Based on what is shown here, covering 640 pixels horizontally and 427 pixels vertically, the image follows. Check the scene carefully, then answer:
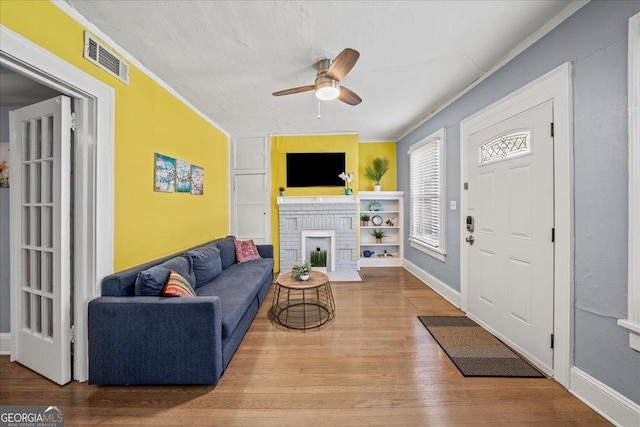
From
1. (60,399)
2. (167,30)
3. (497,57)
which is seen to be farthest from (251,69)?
(60,399)

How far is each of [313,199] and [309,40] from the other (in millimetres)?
2940

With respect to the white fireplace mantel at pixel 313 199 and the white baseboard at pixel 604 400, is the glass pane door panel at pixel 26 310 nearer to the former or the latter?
the white fireplace mantel at pixel 313 199

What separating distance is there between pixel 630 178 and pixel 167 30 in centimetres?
321

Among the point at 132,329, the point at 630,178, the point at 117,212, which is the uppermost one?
the point at 630,178

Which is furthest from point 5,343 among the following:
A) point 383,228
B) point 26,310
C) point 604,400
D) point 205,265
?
point 383,228

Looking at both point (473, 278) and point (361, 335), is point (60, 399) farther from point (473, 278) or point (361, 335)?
point (473, 278)

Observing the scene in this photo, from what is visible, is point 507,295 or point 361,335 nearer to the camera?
point 507,295

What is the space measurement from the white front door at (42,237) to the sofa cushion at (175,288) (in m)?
0.65

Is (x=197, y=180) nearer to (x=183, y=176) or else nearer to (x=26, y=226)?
(x=183, y=176)

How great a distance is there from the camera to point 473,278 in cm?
280

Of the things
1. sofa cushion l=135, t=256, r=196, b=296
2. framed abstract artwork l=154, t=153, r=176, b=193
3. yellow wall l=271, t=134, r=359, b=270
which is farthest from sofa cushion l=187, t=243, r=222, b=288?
yellow wall l=271, t=134, r=359, b=270

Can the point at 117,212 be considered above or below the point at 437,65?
below

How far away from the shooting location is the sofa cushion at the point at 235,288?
6.72 ft

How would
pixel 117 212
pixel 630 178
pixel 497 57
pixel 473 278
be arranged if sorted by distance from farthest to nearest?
pixel 473 278
pixel 497 57
pixel 117 212
pixel 630 178
